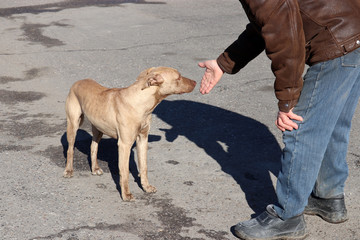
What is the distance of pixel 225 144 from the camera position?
5.93m

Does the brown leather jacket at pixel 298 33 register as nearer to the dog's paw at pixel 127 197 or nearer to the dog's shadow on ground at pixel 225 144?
the dog's shadow on ground at pixel 225 144

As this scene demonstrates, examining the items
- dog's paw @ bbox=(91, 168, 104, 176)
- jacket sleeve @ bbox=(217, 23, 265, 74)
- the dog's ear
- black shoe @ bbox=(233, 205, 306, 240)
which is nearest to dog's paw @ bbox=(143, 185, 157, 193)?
dog's paw @ bbox=(91, 168, 104, 176)

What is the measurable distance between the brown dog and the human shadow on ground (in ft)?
2.88

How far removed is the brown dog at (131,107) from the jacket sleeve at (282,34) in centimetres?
123

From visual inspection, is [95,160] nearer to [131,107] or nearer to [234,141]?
[131,107]

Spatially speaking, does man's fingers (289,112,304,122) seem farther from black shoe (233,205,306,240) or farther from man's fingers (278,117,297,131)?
black shoe (233,205,306,240)

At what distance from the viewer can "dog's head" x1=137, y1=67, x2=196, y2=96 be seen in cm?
455

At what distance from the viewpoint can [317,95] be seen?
12.3 ft

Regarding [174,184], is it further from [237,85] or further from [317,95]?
[237,85]

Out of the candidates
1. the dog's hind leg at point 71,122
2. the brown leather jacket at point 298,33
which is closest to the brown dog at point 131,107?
the dog's hind leg at point 71,122

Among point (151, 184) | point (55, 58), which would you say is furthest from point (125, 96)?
point (55, 58)

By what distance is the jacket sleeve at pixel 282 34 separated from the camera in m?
3.34

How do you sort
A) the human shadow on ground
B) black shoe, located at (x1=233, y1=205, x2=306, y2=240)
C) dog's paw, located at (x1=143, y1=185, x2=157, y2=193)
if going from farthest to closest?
the human shadow on ground < dog's paw, located at (x1=143, y1=185, x2=157, y2=193) < black shoe, located at (x1=233, y1=205, x2=306, y2=240)

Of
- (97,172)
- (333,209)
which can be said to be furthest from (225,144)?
(333,209)
